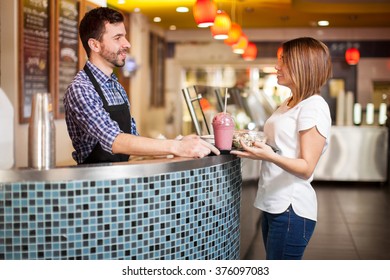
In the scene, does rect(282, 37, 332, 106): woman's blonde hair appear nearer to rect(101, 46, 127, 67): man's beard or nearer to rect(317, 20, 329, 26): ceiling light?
rect(101, 46, 127, 67): man's beard

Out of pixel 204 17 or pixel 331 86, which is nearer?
pixel 204 17

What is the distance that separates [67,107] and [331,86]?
11.2 meters

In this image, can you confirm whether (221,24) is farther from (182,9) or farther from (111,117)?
(111,117)

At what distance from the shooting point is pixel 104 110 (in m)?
2.63

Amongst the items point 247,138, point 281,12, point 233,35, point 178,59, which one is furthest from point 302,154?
point 178,59

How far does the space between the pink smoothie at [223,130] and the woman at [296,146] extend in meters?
0.11

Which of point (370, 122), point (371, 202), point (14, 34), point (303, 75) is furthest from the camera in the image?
point (370, 122)

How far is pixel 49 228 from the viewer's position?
2180mm

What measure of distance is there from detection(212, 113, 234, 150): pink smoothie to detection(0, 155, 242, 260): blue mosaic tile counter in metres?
0.14

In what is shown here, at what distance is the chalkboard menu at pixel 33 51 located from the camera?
5.74m

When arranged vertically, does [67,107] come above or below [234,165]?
above

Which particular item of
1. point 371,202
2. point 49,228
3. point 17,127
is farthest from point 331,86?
point 49,228

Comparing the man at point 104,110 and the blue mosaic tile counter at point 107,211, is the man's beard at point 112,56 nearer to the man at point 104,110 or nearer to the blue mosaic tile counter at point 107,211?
the man at point 104,110

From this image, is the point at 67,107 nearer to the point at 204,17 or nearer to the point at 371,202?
the point at 204,17
